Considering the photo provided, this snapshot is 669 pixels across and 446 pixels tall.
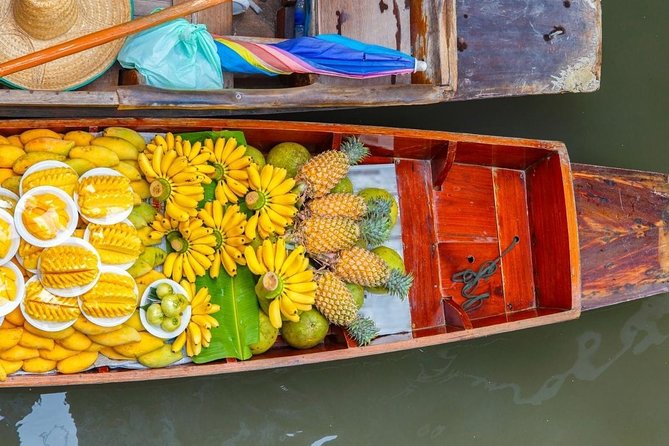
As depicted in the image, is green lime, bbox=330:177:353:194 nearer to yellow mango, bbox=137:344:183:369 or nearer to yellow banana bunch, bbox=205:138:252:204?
yellow banana bunch, bbox=205:138:252:204

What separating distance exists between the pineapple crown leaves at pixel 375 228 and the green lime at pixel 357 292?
232 mm

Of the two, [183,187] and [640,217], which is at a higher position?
[183,187]

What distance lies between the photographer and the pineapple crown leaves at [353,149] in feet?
11.0

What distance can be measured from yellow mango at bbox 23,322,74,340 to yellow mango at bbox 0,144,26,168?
698 mm

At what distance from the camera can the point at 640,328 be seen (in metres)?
4.80

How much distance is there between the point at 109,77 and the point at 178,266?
→ 41.5 inches

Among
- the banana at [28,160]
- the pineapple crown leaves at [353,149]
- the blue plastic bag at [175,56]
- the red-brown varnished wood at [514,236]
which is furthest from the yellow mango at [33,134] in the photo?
the red-brown varnished wood at [514,236]

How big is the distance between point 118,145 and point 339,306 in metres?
1.25

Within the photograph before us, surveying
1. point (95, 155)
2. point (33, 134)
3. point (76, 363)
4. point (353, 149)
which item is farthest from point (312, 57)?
point (76, 363)

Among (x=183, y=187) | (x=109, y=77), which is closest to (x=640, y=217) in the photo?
(x=183, y=187)

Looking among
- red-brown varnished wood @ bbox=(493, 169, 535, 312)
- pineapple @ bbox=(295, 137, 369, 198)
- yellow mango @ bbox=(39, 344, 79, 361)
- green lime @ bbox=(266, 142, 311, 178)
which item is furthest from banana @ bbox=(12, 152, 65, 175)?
red-brown varnished wood @ bbox=(493, 169, 535, 312)

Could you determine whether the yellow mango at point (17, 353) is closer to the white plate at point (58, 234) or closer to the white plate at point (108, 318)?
the white plate at point (108, 318)

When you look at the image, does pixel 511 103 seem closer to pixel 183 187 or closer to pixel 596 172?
pixel 596 172

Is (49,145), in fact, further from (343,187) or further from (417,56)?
(417,56)
